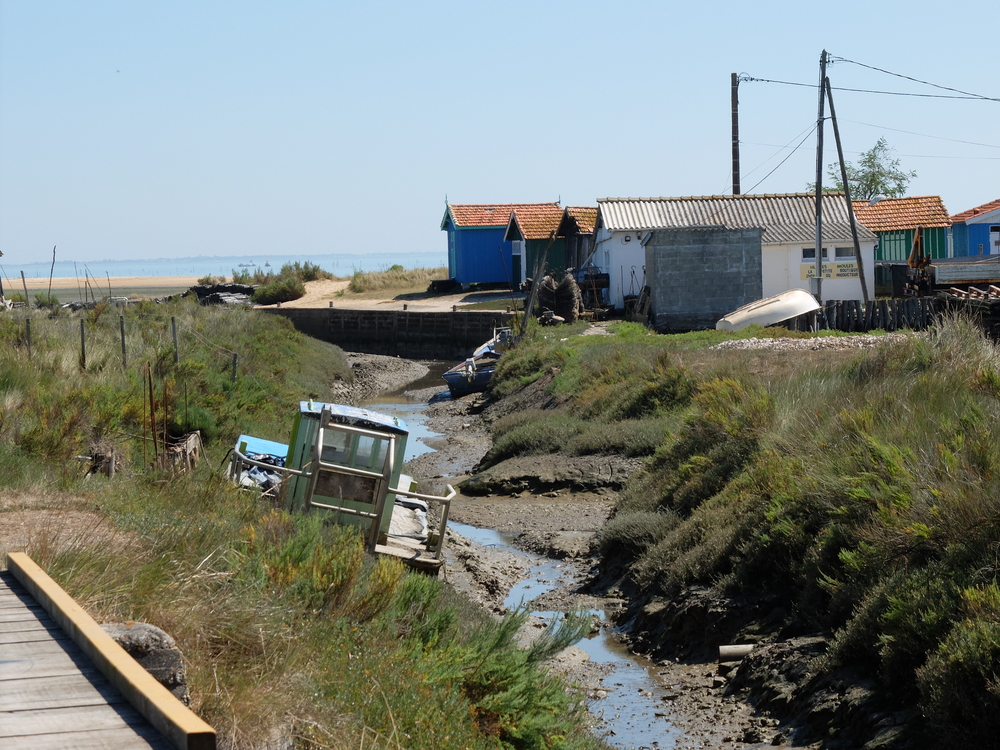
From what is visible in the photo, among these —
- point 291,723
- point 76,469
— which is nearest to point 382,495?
point 76,469

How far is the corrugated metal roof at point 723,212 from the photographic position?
125 feet

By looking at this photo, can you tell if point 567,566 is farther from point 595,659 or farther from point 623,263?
point 623,263

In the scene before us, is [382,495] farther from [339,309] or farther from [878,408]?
[339,309]

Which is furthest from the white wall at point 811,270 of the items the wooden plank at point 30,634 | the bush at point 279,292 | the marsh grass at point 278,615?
the wooden plank at point 30,634

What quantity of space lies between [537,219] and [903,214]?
56.0ft

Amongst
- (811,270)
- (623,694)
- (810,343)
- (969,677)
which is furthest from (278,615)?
(811,270)

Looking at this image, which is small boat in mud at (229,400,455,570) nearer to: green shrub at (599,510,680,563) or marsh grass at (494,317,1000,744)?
green shrub at (599,510,680,563)

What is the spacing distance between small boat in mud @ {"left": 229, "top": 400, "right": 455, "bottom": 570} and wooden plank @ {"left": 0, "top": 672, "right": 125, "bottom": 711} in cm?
660

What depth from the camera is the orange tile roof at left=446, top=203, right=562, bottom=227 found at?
2013 inches

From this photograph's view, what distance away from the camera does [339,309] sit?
45.8 meters

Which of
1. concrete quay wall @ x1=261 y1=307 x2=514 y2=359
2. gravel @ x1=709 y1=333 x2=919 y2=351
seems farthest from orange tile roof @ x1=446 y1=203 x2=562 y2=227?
gravel @ x1=709 y1=333 x2=919 y2=351

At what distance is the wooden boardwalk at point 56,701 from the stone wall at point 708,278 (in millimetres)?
31234

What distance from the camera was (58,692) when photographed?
379cm

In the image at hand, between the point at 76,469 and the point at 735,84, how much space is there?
3466 cm
